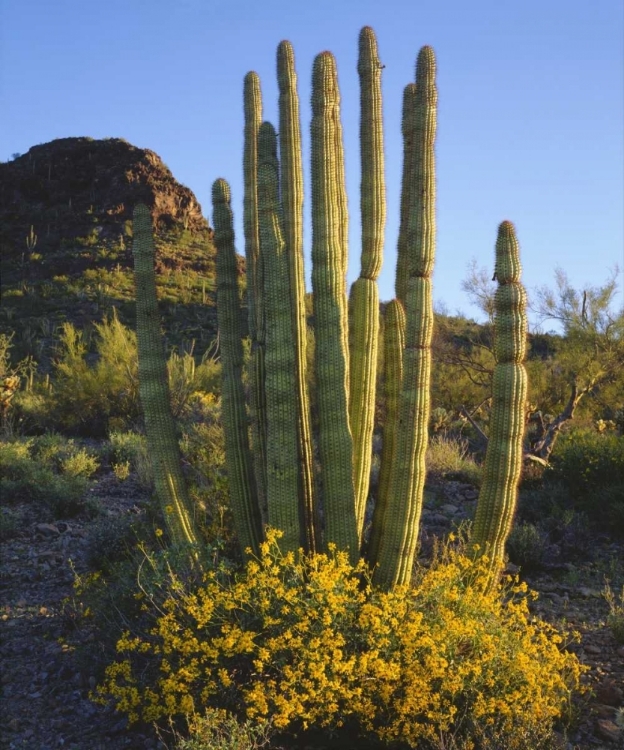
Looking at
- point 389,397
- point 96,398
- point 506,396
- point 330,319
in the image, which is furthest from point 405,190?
point 96,398

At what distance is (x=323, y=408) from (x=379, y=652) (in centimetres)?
181

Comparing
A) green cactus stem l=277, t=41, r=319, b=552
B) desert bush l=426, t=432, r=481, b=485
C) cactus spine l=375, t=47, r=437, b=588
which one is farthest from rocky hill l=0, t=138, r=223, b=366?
cactus spine l=375, t=47, r=437, b=588

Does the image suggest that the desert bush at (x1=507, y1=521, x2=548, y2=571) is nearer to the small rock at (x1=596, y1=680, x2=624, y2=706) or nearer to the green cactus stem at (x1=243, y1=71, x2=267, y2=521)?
the small rock at (x1=596, y1=680, x2=624, y2=706)

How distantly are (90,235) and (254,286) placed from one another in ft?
104

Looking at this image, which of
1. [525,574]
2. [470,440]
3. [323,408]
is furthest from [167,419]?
[470,440]

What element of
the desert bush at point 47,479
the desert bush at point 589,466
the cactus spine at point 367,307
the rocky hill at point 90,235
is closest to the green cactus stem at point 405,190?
the cactus spine at point 367,307

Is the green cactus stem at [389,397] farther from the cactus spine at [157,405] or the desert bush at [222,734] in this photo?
the desert bush at [222,734]

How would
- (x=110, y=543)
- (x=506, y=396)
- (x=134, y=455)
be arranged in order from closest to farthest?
(x=506, y=396)
(x=110, y=543)
(x=134, y=455)

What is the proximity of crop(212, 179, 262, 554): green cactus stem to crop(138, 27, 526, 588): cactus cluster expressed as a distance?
0.04ft

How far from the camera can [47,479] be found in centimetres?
1012

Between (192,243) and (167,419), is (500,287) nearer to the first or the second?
(167,419)

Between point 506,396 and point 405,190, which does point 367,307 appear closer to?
point 405,190

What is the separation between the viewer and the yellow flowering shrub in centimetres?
469

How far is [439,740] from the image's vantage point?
4.64 metres
